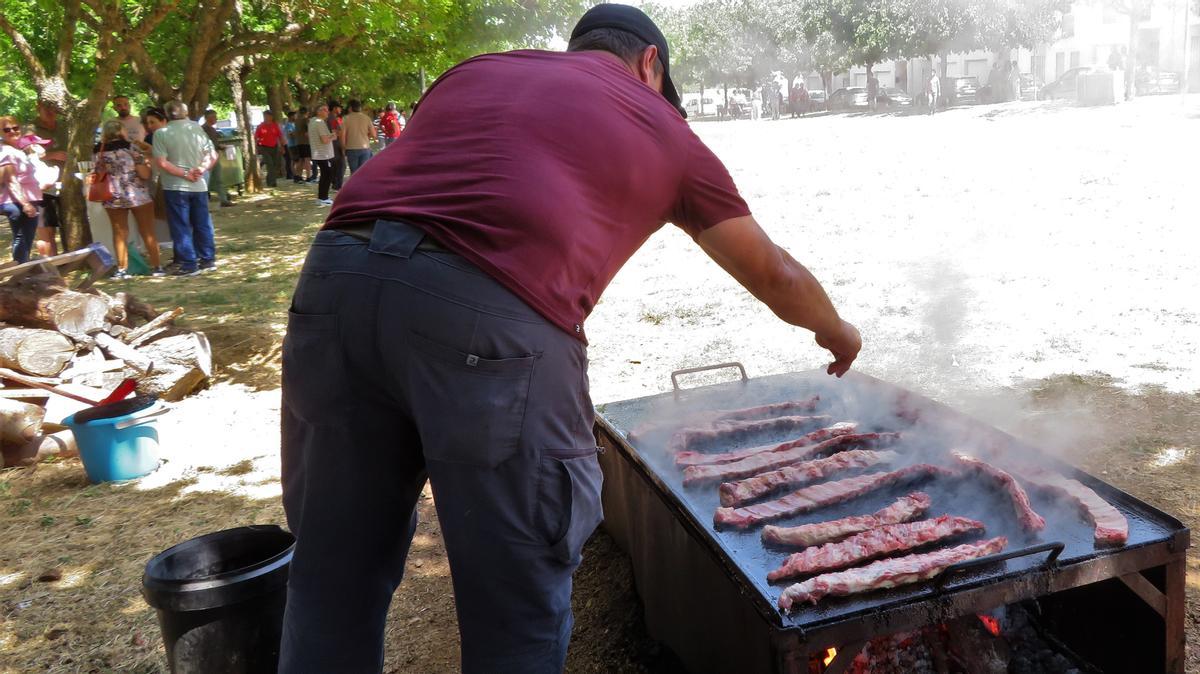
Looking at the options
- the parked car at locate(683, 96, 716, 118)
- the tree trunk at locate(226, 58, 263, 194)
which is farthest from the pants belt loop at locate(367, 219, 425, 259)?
the parked car at locate(683, 96, 716, 118)

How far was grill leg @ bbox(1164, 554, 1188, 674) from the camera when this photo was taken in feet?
7.77

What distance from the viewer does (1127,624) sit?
2.59 metres

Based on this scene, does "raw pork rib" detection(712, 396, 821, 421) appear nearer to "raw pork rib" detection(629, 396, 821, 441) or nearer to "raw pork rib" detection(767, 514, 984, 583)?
"raw pork rib" detection(629, 396, 821, 441)

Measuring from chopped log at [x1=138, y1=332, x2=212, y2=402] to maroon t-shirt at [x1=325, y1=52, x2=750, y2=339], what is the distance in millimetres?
5602

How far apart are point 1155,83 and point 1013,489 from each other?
35.3 m

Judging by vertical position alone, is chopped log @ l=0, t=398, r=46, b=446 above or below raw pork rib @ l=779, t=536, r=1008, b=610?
below

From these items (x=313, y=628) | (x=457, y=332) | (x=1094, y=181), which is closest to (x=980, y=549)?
(x=457, y=332)

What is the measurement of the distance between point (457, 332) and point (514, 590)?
595mm

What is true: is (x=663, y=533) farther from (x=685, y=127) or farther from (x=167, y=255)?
(x=167, y=255)

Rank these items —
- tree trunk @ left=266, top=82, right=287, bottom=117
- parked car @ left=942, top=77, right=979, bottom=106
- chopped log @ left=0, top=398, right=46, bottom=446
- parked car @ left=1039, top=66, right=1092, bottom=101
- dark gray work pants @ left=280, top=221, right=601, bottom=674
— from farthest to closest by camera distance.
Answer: parked car @ left=942, top=77, right=979, bottom=106, parked car @ left=1039, top=66, right=1092, bottom=101, tree trunk @ left=266, top=82, right=287, bottom=117, chopped log @ left=0, top=398, right=46, bottom=446, dark gray work pants @ left=280, top=221, right=601, bottom=674

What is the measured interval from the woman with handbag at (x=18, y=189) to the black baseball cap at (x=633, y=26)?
35.9 ft

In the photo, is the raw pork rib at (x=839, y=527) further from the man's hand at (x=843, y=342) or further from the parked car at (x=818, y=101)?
the parked car at (x=818, y=101)

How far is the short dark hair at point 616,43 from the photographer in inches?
92.0

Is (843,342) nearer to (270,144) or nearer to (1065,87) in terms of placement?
Answer: (270,144)
